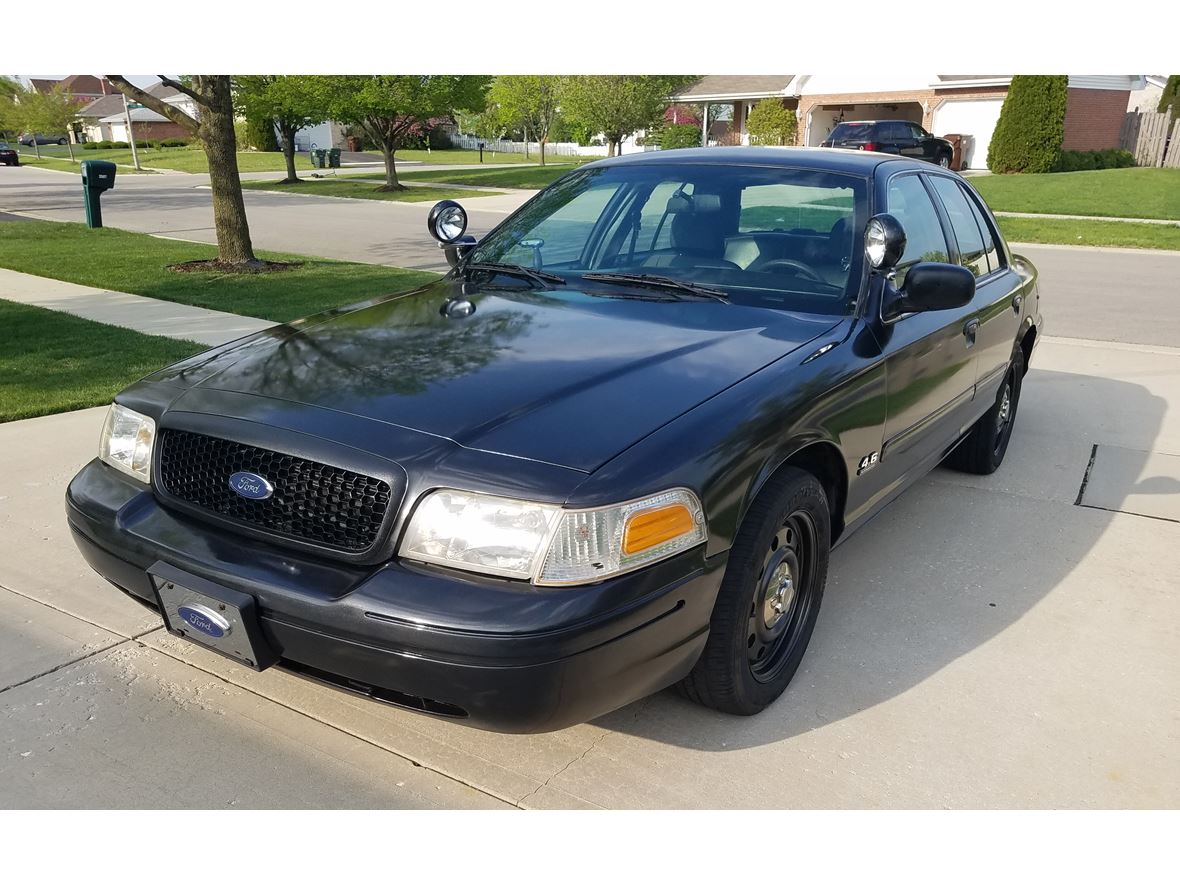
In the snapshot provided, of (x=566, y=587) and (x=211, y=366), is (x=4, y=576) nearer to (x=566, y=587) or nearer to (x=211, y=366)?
(x=211, y=366)

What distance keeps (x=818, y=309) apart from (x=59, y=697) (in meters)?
2.77

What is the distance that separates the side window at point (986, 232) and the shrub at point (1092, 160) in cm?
2668

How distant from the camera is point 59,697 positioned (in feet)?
9.96

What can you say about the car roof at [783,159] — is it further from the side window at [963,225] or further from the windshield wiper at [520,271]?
the windshield wiper at [520,271]

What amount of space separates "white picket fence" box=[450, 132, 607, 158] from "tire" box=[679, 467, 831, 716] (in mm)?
→ 52882

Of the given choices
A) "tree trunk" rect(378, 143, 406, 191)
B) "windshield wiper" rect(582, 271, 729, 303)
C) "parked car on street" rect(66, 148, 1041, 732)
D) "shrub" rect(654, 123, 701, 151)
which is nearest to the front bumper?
"parked car on street" rect(66, 148, 1041, 732)

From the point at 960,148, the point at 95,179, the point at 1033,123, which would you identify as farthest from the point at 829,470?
the point at 960,148

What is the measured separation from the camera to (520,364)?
9.35ft

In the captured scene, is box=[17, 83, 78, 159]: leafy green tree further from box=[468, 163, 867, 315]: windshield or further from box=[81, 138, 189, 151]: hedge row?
box=[468, 163, 867, 315]: windshield

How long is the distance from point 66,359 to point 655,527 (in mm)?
6314

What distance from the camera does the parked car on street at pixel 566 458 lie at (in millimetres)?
2285

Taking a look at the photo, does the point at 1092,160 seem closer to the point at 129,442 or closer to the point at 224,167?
the point at 224,167

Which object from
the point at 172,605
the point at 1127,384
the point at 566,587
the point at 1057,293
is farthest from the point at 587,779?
the point at 1057,293

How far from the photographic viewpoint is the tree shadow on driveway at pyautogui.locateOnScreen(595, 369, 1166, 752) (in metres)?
3.03
